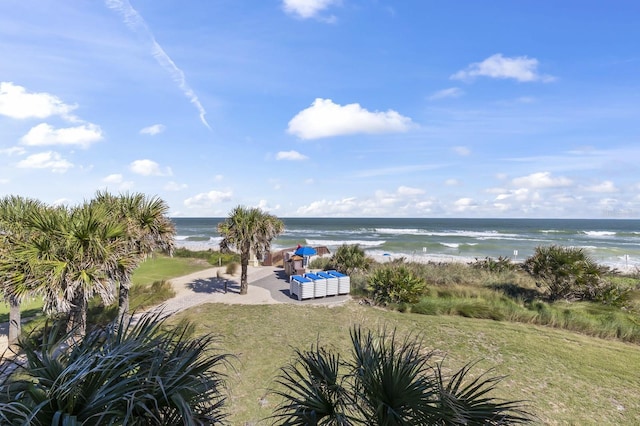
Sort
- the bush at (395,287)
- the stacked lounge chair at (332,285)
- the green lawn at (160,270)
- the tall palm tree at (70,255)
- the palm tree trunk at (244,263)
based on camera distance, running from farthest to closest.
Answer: the stacked lounge chair at (332,285) < the palm tree trunk at (244,263) < the green lawn at (160,270) < the bush at (395,287) < the tall palm tree at (70,255)

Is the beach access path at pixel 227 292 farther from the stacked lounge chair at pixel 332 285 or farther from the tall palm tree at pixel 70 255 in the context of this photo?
the tall palm tree at pixel 70 255

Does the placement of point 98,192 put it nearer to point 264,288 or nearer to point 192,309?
point 192,309

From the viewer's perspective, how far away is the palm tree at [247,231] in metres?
17.2

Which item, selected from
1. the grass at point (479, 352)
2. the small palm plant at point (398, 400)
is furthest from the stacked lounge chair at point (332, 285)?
the small palm plant at point (398, 400)

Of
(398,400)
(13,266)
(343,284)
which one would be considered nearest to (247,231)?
(343,284)

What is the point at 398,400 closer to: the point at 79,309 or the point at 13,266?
the point at 79,309

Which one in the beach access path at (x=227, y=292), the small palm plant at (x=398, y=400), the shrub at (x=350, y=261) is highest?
the small palm plant at (x=398, y=400)

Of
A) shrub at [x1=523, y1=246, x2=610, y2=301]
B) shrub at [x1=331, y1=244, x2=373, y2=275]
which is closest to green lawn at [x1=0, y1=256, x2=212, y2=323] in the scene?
shrub at [x1=331, y1=244, x2=373, y2=275]

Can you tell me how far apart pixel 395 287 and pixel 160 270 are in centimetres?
2005

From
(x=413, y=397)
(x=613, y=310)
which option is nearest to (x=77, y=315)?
(x=413, y=397)

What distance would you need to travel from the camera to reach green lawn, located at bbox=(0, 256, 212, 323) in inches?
683

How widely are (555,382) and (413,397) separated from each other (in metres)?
8.16

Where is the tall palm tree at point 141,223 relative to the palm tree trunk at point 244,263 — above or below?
above

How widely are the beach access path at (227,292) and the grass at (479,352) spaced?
4.13ft
